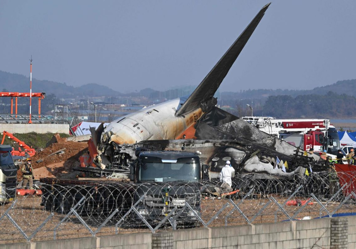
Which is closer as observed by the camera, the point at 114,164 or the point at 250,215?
the point at 250,215

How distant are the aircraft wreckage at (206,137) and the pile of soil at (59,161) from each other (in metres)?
3.63

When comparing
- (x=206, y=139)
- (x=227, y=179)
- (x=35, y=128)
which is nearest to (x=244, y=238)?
(x=227, y=179)

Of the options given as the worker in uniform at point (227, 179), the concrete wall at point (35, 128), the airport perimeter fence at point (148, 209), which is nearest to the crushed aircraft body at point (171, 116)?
the worker in uniform at point (227, 179)

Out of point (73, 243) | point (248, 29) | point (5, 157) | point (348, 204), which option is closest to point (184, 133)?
point (248, 29)

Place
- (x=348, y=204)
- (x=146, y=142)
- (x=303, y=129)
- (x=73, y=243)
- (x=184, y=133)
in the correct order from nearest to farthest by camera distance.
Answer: (x=73, y=243) < (x=348, y=204) < (x=146, y=142) < (x=184, y=133) < (x=303, y=129)

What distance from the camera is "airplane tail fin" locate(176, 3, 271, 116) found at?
40.5 meters

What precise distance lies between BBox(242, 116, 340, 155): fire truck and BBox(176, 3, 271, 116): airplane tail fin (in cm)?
1933

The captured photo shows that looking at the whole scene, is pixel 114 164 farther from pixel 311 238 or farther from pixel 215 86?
pixel 311 238

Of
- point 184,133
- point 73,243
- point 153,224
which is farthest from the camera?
point 184,133

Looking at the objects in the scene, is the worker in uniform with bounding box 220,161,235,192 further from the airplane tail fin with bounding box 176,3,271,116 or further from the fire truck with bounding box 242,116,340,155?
the fire truck with bounding box 242,116,340,155

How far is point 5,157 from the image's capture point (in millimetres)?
27891

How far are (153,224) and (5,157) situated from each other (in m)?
12.0

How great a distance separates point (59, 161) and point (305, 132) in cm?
3797

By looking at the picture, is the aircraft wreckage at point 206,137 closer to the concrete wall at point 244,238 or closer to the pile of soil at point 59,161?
the pile of soil at point 59,161
